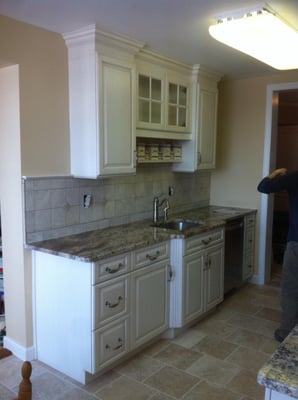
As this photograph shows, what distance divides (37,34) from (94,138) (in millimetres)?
806

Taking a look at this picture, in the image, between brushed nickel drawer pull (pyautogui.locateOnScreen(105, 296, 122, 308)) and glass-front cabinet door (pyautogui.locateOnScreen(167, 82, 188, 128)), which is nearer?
brushed nickel drawer pull (pyautogui.locateOnScreen(105, 296, 122, 308))

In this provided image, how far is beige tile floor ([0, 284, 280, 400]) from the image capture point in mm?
2441

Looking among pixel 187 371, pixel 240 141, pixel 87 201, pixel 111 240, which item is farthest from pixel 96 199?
pixel 240 141

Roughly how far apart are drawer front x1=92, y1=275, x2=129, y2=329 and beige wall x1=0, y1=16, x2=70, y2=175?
945 mm

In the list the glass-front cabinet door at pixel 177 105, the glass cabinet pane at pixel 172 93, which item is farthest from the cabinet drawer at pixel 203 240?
the glass cabinet pane at pixel 172 93

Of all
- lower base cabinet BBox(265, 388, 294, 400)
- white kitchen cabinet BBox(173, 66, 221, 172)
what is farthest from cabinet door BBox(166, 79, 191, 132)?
lower base cabinet BBox(265, 388, 294, 400)

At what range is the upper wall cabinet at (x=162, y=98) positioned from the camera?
322 cm

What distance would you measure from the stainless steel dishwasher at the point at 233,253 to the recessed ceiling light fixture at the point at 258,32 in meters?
1.76

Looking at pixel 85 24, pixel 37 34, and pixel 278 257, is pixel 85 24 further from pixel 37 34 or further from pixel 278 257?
pixel 278 257

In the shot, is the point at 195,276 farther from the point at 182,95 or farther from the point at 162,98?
the point at 182,95

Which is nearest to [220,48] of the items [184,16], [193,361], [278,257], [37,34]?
[184,16]

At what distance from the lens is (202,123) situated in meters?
3.95

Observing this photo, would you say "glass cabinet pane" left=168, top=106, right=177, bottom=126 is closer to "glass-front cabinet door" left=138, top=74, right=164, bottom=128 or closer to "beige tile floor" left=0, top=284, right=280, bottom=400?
"glass-front cabinet door" left=138, top=74, right=164, bottom=128

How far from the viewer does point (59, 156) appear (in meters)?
2.86
